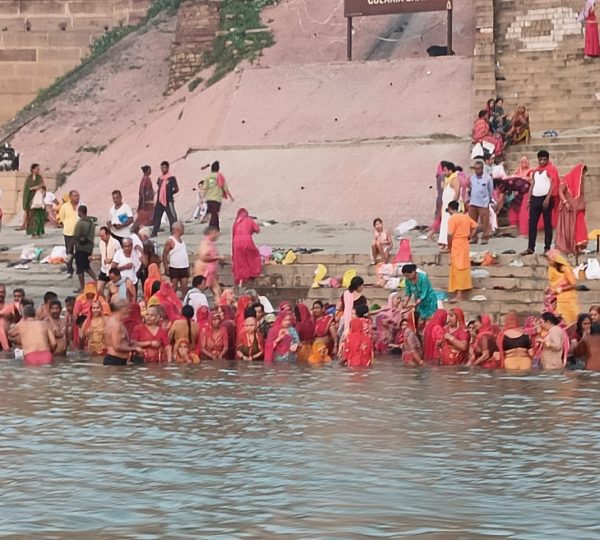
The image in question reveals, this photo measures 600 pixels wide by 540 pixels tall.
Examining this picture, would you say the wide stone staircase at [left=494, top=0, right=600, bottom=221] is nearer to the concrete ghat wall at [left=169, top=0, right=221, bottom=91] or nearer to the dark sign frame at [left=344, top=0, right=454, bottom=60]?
the dark sign frame at [left=344, top=0, right=454, bottom=60]

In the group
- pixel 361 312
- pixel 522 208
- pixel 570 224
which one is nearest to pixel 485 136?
pixel 522 208

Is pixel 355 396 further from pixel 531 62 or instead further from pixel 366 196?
pixel 531 62

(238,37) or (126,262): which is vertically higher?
(238,37)

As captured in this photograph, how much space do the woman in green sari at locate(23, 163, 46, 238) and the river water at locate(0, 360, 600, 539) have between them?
27.3 ft

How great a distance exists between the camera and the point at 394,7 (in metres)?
27.3

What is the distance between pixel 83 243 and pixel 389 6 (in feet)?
32.7

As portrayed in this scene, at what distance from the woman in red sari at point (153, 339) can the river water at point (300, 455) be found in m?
0.97

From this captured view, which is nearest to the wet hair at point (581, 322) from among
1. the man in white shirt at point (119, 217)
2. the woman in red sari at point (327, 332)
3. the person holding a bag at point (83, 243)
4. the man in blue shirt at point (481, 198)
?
the woman in red sari at point (327, 332)

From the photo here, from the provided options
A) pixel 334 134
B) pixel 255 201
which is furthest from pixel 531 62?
pixel 255 201

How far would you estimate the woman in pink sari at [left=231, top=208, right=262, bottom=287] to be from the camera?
61.0 feet

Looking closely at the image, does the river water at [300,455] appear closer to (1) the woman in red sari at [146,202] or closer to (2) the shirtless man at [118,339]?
(2) the shirtless man at [118,339]

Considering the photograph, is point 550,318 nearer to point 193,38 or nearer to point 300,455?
point 300,455

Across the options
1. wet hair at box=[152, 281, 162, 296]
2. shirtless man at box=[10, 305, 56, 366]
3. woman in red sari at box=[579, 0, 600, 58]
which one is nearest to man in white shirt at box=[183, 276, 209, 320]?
wet hair at box=[152, 281, 162, 296]

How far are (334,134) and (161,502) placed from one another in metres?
17.3
